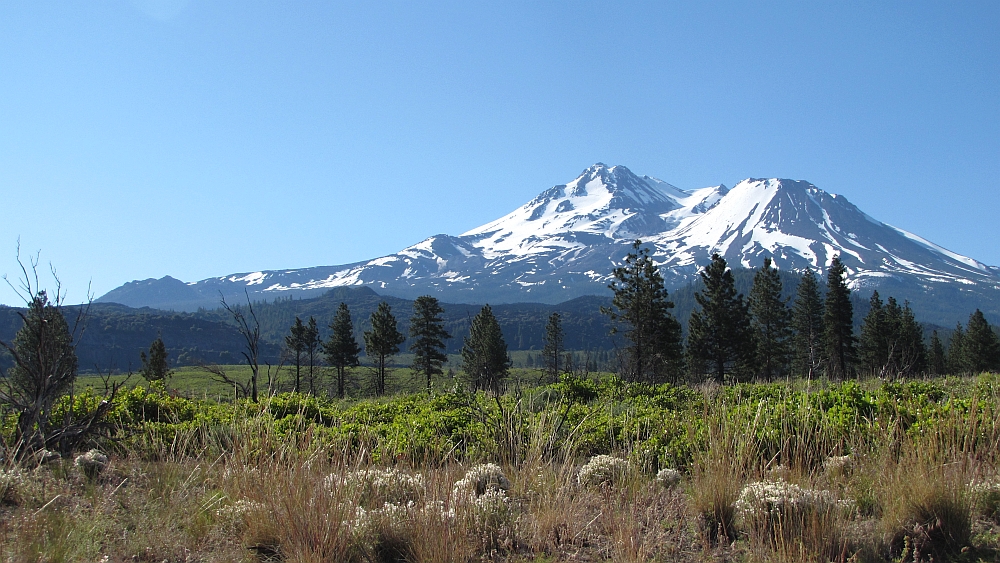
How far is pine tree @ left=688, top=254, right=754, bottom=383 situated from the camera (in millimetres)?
45156

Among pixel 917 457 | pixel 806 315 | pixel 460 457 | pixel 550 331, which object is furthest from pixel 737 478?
pixel 550 331

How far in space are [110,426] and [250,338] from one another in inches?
132

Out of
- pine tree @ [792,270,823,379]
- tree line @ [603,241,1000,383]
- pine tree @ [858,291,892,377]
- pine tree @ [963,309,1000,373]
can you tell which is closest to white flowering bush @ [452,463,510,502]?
tree line @ [603,241,1000,383]

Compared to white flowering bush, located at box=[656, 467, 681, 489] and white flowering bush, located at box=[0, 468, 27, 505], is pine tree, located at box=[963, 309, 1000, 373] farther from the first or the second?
white flowering bush, located at box=[0, 468, 27, 505]

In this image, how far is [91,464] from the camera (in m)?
5.95

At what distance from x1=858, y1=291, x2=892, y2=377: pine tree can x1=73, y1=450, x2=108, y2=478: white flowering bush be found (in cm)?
5663

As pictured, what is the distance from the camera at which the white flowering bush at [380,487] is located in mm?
4254

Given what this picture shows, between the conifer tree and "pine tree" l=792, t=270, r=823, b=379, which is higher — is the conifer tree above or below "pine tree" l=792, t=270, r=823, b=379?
below

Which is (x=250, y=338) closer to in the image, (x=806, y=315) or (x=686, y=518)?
(x=686, y=518)

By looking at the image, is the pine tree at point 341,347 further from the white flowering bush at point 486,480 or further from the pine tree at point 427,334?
the white flowering bush at point 486,480

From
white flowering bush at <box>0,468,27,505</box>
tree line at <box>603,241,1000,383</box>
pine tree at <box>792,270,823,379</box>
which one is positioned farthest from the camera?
pine tree at <box>792,270,823,379</box>

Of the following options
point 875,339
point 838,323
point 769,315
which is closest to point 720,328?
point 769,315

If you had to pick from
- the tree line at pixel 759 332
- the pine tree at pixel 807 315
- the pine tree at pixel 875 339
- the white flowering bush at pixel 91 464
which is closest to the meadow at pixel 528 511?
the white flowering bush at pixel 91 464

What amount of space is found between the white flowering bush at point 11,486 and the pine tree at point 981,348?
6719cm
